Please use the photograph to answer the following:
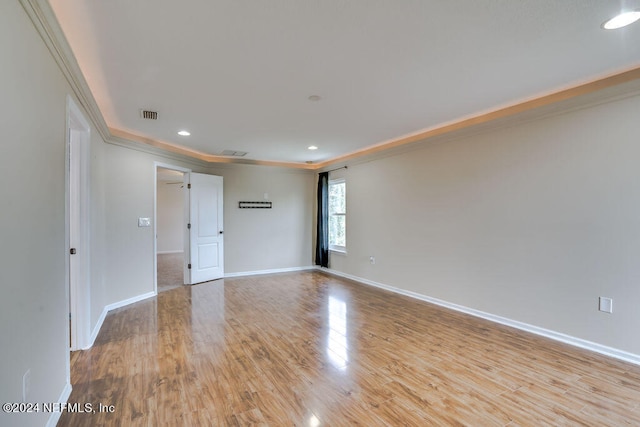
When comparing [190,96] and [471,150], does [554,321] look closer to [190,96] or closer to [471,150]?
[471,150]

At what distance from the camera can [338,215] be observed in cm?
632

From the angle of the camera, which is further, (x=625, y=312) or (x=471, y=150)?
(x=471, y=150)

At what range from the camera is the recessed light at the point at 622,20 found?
5.79 feet

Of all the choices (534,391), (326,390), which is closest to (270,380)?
(326,390)

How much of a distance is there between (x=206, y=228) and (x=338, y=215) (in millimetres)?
2649

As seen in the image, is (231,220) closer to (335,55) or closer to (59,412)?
(59,412)

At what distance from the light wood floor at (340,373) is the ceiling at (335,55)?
245 cm

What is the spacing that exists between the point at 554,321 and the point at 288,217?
491cm

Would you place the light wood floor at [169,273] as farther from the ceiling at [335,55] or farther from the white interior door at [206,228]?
the ceiling at [335,55]

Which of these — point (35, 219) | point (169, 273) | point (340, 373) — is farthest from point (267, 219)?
point (35, 219)

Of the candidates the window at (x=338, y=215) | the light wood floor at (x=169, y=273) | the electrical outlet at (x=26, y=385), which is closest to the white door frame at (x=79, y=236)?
the electrical outlet at (x=26, y=385)

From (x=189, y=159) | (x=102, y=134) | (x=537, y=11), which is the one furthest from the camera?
(x=189, y=159)

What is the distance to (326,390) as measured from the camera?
216cm

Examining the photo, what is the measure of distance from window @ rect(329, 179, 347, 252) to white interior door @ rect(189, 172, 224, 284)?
2.29m
